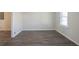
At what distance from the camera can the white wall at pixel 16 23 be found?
4.33 feet

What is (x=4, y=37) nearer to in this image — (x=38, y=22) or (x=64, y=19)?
(x=38, y=22)

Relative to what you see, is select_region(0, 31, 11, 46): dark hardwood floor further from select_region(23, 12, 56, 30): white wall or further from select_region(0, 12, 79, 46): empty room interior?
select_region(23, 12, 56, 30): white wall

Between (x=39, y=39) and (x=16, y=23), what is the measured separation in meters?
0.36

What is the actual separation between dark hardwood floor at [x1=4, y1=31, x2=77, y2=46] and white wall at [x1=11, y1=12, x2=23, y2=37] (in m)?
0.06

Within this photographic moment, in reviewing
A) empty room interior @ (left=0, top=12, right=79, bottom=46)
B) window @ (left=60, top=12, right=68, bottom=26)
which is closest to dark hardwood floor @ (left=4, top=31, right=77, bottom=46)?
empty room interior @ (left=0, top=12, right=79, bottom=46)

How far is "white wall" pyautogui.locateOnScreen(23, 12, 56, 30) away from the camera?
1354 mm

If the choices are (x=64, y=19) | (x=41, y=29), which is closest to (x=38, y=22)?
(x=41, y=29)

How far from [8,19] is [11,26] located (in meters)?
0.10

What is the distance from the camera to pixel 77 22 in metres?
1.35

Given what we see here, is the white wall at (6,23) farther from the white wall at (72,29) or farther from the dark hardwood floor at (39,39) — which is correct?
the white wall at (72,29)

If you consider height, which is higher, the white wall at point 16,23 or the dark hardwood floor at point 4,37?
the white wall at point 16,23

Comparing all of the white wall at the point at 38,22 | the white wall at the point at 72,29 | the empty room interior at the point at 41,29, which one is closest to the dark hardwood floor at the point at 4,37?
the empty room interior at the point at 41,29
